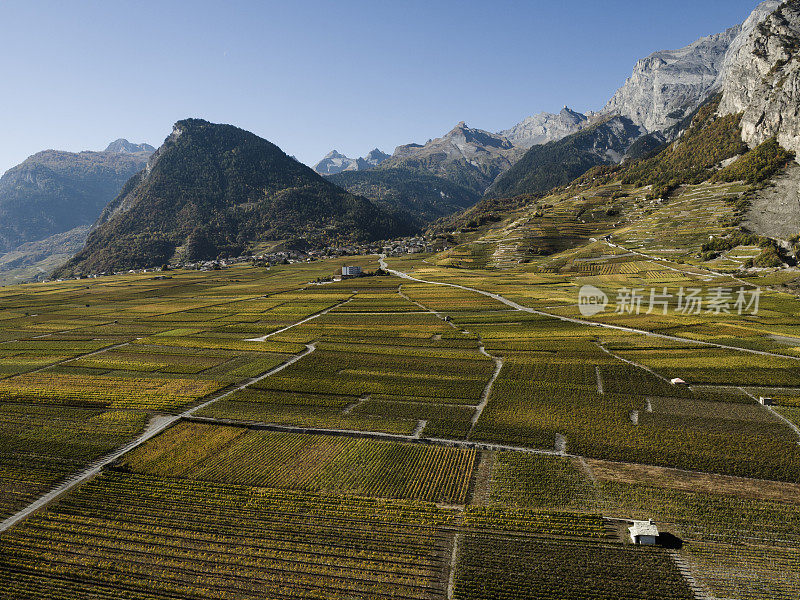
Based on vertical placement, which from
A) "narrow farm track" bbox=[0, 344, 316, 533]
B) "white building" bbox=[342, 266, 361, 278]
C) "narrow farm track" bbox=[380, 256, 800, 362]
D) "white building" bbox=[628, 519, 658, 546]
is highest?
"white building" bbox=[342, 266, 361, 278]

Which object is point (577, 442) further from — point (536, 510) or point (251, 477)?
point (251, 477)

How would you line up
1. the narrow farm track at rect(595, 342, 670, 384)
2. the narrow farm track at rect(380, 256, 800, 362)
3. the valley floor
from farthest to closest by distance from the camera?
the narrow farm track at rect(380, 256, 800, 362) < the narrow farm track at rect(595, 342, 670, 384) < the valley floor

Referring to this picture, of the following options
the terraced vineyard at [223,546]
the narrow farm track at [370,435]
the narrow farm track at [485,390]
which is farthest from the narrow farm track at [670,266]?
the terraced vineyard at [223,546]

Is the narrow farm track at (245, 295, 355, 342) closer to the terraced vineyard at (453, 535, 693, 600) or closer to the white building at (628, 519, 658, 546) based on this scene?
the terraced vineyard at (453, 535, 693, 600)

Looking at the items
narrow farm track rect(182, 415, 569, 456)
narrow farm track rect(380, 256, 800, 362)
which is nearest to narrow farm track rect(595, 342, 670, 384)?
narrow farm track rect(380, 256, 800, 362)

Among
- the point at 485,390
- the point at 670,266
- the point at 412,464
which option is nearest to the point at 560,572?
the point at 412,464

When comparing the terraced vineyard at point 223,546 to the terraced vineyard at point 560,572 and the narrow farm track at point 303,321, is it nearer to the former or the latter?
the terraced vineyard at point 560,572
